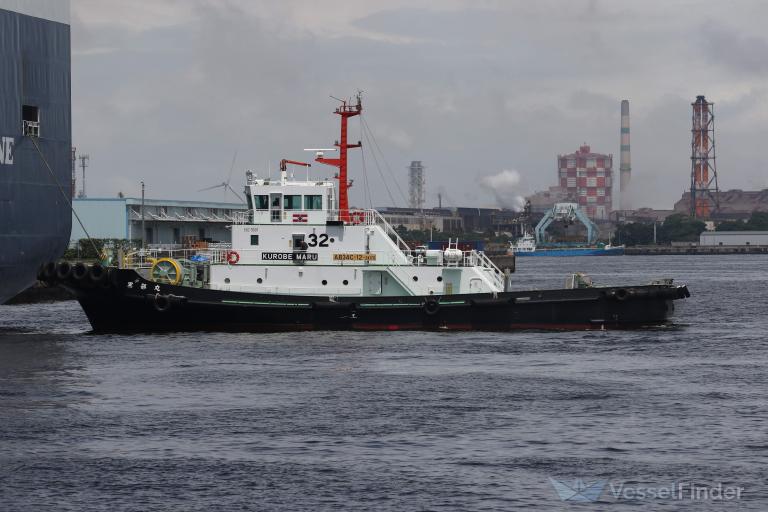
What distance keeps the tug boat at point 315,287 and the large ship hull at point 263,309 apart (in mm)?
33

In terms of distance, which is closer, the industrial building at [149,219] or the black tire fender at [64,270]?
the black tire fender at [64,270]

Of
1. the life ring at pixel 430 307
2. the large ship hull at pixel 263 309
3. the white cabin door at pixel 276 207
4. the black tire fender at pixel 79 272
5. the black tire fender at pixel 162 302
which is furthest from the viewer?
the white cabin door at pixel 276 207

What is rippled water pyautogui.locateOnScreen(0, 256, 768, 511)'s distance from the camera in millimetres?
19641

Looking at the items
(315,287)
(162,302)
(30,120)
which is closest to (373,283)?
(315,287)

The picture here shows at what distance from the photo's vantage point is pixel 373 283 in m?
40.9

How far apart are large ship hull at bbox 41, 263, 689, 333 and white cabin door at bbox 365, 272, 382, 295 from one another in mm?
1089

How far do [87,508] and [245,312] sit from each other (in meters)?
20.9

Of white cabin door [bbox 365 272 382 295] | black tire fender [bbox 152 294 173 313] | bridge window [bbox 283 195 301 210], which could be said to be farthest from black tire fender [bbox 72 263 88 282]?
white cabin door [bbox 365 272 382 295]

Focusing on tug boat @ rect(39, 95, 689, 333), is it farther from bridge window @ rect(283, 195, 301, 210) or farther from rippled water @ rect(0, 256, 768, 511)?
rippled water @ rect(0, 256, 768, 511)

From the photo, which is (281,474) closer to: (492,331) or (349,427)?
(349,427)

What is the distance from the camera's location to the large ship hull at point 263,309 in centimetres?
3922

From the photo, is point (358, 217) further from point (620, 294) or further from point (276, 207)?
point (620, 294)

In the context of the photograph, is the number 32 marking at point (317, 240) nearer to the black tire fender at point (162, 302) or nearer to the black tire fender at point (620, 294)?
the black tire fender at point (162, 302)

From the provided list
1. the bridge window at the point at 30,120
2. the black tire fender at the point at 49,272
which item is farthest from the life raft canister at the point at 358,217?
the bridge window at the point at 30,120
